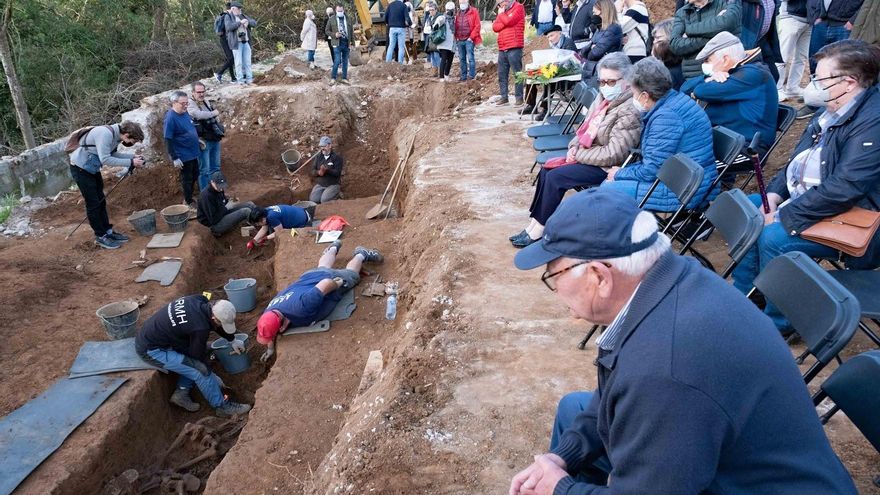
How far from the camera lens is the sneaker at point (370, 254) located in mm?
7258

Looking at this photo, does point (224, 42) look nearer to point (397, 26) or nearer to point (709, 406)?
point (397, 26)

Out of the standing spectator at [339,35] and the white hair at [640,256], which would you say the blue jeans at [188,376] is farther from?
the standing spectator at [339,35]

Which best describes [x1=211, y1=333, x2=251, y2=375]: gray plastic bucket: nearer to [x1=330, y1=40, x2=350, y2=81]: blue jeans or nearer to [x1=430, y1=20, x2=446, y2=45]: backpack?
[x1=430, y1=20, x2=446, y2=45]: backpack

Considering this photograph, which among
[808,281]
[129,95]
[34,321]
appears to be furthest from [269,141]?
[808,281]

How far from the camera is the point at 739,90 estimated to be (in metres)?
4.76

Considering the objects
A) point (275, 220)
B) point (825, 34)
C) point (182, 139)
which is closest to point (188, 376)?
point (275, 220)

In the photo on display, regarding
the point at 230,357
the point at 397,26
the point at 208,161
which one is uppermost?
the point at 397,26

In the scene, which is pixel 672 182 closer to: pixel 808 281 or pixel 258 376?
pixel 808 281

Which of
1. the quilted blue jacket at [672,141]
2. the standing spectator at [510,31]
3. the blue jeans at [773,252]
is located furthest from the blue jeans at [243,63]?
the blue jeans at [773,252]

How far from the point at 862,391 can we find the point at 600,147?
11.3 feet

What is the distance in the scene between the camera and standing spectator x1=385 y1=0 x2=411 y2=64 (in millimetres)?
14305

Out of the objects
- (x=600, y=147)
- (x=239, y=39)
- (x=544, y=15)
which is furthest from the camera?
(x=239, y=39)

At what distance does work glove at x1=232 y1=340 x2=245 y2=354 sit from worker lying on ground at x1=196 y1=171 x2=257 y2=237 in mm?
3313

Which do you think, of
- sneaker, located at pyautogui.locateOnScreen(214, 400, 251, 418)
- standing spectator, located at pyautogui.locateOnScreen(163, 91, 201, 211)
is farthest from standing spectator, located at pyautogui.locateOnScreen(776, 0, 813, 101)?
standing spectator, located at pyautogui.locateOnScreen(163, 91, 201, 211)
